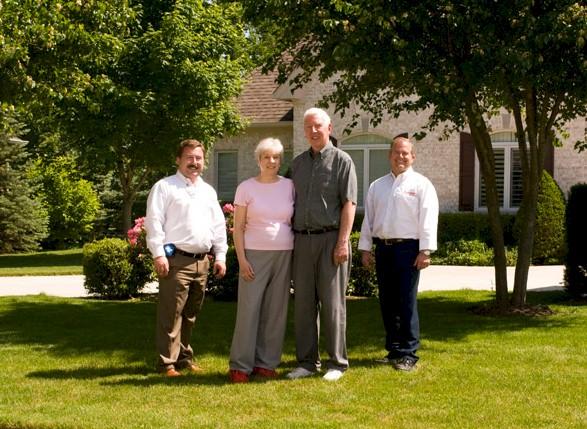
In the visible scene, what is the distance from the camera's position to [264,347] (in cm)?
734

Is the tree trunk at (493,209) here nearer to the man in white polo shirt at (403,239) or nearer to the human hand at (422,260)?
the man in white polo shirt at (403,239)

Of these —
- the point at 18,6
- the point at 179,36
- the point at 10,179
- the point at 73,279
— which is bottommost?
the point at 73,279

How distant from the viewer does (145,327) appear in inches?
414

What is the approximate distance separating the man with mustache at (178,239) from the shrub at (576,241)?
7.02 m

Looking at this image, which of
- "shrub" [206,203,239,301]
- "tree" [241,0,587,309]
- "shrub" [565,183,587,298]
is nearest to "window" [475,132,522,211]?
"shrub" [565,183,587,298]

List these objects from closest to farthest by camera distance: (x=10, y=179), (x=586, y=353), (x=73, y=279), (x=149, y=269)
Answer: (x=586, y=353), (x=149, y=269), (x=73, y=279), (x=10, y=179)

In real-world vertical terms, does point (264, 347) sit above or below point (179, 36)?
below

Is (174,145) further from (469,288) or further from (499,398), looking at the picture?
(499,398)

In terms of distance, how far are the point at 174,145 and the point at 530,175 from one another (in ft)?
41.2

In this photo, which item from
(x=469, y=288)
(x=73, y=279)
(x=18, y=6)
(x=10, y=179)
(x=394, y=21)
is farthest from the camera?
(x=10, y=179)

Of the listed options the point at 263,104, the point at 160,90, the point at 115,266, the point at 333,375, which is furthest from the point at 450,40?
the point at 263,104

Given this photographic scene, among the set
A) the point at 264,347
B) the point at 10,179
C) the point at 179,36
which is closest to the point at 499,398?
the point at 264,347

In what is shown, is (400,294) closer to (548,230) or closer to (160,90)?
(548,230)

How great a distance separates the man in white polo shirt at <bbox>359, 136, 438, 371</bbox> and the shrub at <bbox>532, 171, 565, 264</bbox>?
1352 cm
